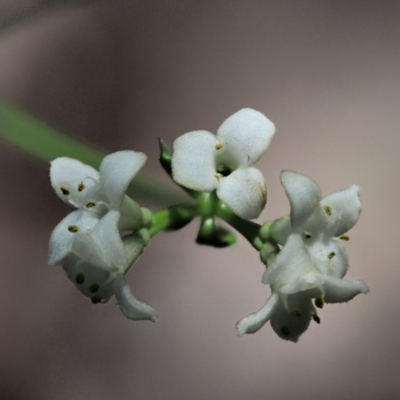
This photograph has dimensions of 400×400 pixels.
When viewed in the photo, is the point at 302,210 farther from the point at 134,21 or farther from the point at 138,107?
Answer: the point at 134,21

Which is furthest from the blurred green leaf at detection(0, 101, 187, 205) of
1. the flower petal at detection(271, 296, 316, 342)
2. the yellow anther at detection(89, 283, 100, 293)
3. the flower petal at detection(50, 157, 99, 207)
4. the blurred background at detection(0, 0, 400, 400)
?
the blurred background at detection(0, 0, 400, 400)

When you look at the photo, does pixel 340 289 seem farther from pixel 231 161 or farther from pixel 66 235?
pixel 66 235

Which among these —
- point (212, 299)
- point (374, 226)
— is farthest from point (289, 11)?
point (212, 299)

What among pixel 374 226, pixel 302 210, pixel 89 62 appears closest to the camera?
pixel 302 210

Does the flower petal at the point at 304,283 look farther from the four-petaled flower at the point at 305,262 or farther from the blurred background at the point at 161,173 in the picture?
the blurred background at the point at 161,173

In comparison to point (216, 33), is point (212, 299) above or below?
below

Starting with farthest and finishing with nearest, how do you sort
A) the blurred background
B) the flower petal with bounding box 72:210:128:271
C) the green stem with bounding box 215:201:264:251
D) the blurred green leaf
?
the blurred background → the blurred green leaf → the green stem with bounding box 215:201:264:251 → the flower petal with bounding box 72:210:128:271

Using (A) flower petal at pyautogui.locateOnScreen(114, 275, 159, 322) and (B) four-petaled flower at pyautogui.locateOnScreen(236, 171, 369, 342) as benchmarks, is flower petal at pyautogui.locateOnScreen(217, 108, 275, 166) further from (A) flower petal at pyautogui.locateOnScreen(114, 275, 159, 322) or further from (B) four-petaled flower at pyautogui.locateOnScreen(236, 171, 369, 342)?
(A) flower petal at pyautogui.locateOnScreen(114, 275, 159, 322)
